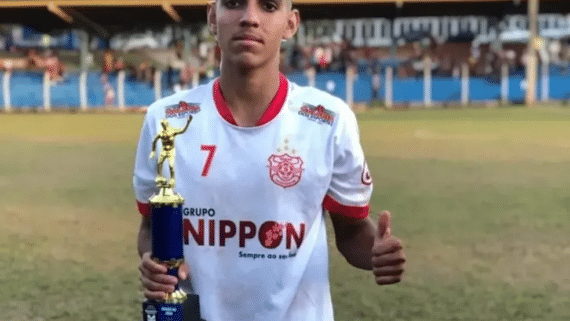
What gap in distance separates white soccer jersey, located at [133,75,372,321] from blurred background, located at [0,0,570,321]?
2.14 m

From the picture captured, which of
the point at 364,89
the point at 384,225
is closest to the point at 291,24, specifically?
the point at 384,225

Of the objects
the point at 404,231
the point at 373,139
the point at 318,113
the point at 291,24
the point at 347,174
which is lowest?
the point at 373,139

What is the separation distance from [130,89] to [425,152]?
20.4m

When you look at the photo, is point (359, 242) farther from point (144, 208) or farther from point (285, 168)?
point (144, 208)

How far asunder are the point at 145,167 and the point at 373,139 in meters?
15.3

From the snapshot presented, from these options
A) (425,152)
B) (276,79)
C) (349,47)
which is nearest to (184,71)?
(349,47)

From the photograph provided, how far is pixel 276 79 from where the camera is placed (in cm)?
259

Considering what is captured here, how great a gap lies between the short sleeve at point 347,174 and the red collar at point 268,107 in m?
0.17

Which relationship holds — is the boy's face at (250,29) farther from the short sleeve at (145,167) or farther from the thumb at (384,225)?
the thumb at (384,225)

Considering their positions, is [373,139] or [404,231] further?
[373,139]

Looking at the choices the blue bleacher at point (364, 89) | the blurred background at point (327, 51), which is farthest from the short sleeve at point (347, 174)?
the blue bleacher at point (364, 89)

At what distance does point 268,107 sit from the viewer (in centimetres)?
258

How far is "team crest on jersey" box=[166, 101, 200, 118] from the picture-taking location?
8.50 feet

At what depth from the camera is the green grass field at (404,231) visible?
5.55 meters
